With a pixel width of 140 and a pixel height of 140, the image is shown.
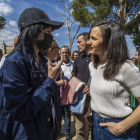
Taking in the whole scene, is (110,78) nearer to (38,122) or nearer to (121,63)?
(121,63)

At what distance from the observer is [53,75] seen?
1.16m

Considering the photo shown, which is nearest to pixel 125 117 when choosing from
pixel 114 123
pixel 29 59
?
pixel 114 123

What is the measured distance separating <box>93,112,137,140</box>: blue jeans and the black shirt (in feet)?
4.48

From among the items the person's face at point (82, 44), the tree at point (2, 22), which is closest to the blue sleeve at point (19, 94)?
the person's face at point (82, 44)

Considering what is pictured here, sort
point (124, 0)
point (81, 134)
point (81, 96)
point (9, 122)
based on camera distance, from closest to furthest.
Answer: point (9, 122) → point (81, 96) → point (81, 134) → point (124, 0)

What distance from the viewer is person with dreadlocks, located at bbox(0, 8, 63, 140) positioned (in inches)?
37.5

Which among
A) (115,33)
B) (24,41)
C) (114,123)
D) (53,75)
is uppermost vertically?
(115,33)

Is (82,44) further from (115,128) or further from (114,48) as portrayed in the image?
(115,128)

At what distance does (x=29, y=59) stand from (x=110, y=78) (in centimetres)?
82

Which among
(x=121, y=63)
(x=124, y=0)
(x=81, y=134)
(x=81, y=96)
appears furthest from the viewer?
(x=124, y=0)

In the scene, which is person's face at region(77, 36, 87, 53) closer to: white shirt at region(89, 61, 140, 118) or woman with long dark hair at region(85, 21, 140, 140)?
woman with long dark hair at region(85, 21, 140, 140)

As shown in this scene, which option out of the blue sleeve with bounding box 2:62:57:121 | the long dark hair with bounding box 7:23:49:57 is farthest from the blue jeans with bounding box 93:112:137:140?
the long dark hair with bounding box 7:23:49:57

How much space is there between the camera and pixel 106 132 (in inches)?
51.2

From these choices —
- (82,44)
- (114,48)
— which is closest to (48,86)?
(114,48)
